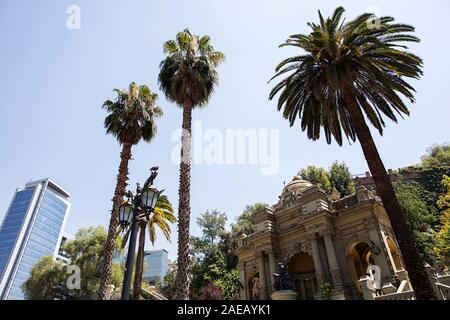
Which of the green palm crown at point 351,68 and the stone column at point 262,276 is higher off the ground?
the green palm crown at point 351,68

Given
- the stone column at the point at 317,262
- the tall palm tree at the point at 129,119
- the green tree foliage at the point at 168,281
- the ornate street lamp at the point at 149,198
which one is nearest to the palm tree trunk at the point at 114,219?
the tall palm tree at the point at 129,119

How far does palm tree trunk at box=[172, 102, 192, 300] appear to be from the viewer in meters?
12.5

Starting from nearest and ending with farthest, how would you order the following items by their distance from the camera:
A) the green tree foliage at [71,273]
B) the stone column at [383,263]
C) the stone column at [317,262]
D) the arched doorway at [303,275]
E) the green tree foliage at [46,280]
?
the stone column at [383,263], the stone column at [317,262], the arched doorway at [303,275], the green tree foliage at [71,273], the green tree foliage at [46,280]

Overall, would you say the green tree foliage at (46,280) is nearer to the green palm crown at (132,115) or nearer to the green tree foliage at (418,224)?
the green palm crown at (132,115)

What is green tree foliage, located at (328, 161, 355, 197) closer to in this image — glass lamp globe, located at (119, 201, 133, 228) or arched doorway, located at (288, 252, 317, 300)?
arched doorway, located at (288, 252, 317, 300)

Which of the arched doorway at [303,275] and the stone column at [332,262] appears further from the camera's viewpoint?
the arched doorway at [303,275]

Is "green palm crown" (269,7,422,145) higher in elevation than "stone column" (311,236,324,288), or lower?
higher

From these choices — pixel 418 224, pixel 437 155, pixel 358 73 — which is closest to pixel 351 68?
pixel 358 73

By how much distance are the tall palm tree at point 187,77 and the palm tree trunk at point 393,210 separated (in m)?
8.63

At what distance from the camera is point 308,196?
2683cm

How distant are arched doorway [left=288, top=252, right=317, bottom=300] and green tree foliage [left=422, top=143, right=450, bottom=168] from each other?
63328 millimetres

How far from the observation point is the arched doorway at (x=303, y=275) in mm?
27062

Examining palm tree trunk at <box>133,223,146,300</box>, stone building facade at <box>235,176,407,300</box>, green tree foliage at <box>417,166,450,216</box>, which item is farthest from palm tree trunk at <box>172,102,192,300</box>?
green tree foliage at <box>417,166,450,216</box>
